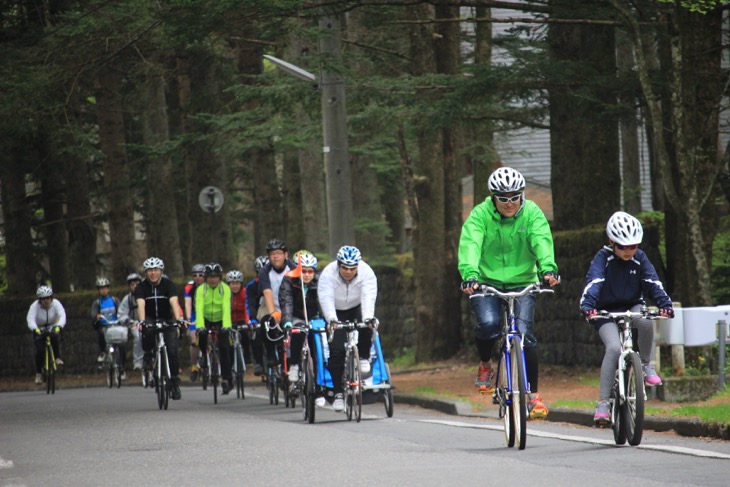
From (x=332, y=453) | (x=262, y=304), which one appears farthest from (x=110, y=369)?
(x=332, y=453)

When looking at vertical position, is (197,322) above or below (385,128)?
below

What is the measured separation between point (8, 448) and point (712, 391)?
7.25m

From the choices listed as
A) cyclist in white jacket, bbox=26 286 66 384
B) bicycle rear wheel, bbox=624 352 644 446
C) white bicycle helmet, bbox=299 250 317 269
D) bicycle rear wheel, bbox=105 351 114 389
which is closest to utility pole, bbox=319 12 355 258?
white bicycle helmet, bbox=299 250 317 269

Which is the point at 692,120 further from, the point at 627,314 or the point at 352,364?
the point at 627,314

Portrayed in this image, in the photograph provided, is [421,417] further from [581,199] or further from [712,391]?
[581,199]

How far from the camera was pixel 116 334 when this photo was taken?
30250mm

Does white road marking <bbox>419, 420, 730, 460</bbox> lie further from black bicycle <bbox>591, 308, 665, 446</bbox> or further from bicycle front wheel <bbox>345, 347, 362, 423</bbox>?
bicycle front wheel <bbox>345, 347, 362, 423</bbox>

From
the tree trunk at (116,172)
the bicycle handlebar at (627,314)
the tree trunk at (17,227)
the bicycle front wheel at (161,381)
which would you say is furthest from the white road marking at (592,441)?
the tree trunk at (17,227)

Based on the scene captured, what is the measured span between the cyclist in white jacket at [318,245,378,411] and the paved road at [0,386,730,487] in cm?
62

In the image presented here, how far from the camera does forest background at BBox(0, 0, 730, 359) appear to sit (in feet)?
63.2

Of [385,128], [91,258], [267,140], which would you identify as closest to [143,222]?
[91,258]

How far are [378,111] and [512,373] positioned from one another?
12374mm

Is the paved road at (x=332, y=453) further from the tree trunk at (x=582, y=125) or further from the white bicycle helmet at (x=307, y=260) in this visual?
the tree trunk at (x=582, y=125)

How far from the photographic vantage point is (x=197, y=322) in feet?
74.1
